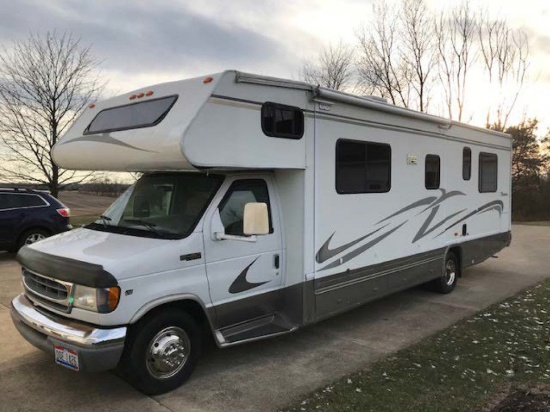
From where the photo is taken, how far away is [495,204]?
373 inches

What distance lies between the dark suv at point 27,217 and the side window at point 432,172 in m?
8.10

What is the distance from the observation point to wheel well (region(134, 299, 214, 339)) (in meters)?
4.25

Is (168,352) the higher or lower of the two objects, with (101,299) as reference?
lower

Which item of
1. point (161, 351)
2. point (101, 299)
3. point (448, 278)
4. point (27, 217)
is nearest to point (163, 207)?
point (101, 299)

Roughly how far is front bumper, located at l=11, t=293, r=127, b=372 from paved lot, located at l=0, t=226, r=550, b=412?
47 centimetres

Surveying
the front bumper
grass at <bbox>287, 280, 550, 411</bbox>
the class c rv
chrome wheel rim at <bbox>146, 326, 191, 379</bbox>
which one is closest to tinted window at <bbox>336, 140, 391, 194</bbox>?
the class c rv

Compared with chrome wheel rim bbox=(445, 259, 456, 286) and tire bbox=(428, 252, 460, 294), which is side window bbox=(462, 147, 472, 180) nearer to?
tire bbox=(428, 252, 460, 294)

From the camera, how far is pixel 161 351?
166 inches

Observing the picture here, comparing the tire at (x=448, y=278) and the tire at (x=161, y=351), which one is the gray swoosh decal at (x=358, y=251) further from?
the tire at (x=448, y=278)

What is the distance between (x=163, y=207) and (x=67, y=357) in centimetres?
161

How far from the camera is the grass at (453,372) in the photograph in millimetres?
4129

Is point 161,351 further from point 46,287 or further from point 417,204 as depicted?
point 417,204

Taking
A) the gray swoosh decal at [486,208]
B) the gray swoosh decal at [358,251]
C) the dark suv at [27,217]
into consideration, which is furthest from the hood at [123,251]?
the dark suv at [27,217]

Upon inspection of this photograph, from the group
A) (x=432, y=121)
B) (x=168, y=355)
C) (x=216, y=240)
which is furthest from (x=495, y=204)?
(x=168, y=355)
